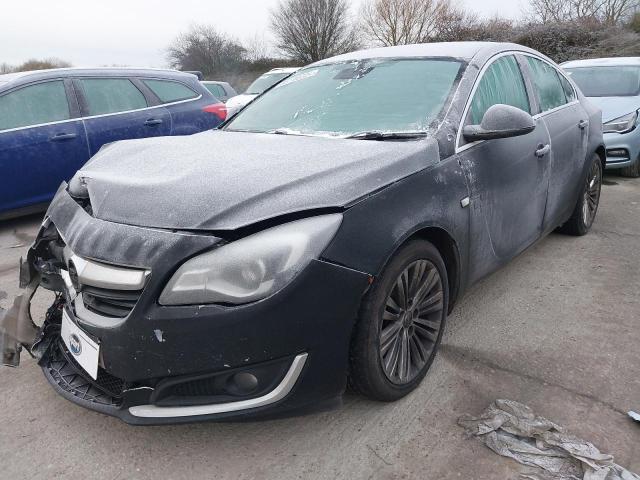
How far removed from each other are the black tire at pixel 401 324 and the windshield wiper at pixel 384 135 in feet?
1.71

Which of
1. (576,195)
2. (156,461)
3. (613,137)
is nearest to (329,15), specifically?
(613,137)

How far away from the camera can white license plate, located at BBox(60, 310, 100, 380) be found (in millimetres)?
1854

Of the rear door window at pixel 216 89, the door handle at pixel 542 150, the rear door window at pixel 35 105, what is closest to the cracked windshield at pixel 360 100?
the door handle at pixel 542 150

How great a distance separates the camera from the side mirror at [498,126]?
2477mm

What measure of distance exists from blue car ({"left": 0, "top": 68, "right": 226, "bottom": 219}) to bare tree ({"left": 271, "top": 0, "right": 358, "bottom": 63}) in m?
32.1

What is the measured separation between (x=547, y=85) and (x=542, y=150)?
74 cm

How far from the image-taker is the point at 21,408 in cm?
229

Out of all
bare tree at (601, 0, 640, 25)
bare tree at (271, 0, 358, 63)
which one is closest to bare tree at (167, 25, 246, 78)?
bare tree at (271, 0, 358, 63)

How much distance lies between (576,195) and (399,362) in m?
2.58

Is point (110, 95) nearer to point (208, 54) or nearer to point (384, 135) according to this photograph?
point (384, 135)

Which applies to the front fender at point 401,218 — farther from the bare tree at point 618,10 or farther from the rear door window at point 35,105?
the bare tree at point 618,10

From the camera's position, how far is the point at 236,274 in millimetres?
1690

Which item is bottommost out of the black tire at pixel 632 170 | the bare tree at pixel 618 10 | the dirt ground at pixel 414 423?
the black tire at pixel 632 170

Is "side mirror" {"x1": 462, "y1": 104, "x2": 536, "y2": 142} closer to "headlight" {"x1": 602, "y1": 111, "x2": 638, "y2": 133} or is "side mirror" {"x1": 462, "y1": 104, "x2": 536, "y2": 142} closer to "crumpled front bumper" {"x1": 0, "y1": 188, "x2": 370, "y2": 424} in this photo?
"crumpled front bumper" {"x1": 0, "y1": 188, "x2": 370, "y2": 424}
